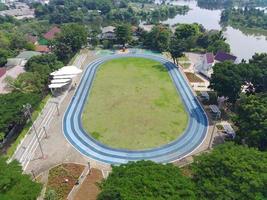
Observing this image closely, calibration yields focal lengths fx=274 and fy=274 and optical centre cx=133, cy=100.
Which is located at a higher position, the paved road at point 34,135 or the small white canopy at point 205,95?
the small white canopy at point 205,95

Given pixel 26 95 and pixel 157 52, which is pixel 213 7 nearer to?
pixel 157 52

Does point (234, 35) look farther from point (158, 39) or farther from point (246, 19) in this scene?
point (158, 39)

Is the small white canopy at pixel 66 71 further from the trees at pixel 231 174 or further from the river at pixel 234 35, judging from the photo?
the river at pixel 234 35

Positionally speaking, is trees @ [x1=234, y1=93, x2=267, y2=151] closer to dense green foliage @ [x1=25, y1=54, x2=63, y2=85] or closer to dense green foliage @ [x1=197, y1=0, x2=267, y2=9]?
dense green foliage @ [x1=25, y1=54, x2=63, y2=85]

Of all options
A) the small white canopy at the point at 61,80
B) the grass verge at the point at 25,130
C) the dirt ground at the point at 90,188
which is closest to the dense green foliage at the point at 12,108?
the grass verge at the point at 25,130

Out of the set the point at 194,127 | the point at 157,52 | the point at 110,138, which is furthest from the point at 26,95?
the point at 157,52

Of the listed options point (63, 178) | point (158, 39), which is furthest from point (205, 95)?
point (158, 39)
